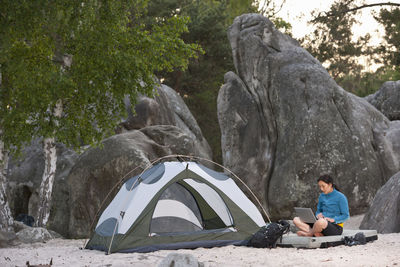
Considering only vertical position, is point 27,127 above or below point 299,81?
below

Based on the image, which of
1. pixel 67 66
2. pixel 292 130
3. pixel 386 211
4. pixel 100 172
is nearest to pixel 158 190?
pixel 100 172

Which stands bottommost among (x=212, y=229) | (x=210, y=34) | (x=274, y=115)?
(x=212, y=229)

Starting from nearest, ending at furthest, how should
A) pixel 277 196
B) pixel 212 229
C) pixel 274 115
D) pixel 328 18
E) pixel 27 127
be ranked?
pixel 212 229, pixel 27 127, pixel 277 196, pixel 274 115, pixel 328 18

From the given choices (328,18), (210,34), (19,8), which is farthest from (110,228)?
(210,34)

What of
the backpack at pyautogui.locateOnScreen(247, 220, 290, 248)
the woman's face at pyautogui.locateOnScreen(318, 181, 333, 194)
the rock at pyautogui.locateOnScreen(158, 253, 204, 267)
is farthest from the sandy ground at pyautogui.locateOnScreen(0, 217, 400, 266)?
the woman's face at pyautogui.locateOnScreen(318, 181, 333, 194)

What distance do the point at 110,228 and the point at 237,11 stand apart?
2146cm

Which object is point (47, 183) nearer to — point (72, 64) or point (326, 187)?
point (72, 64)

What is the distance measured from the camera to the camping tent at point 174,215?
8.17 m

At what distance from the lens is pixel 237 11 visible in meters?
27.6

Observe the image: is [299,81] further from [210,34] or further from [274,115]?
[210,34]

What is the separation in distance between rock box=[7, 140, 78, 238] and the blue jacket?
28.4 ft

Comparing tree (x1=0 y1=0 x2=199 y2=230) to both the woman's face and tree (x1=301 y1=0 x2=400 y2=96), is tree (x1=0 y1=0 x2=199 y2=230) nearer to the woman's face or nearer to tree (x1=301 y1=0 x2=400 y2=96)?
the woman's face

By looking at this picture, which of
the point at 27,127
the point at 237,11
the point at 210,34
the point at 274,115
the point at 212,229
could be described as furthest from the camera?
the point at 237,11

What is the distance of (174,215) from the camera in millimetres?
9953
